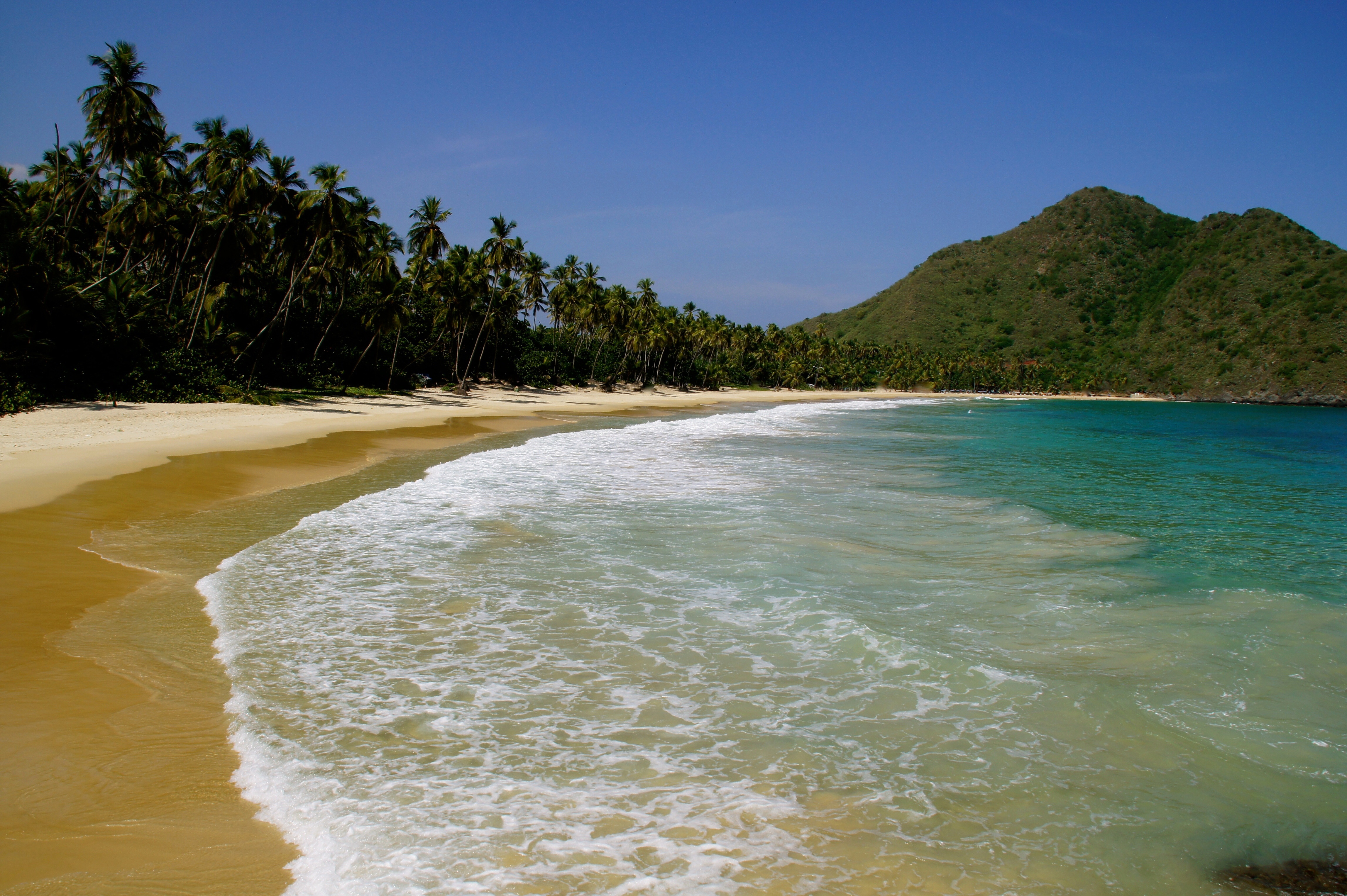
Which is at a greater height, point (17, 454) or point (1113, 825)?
point (17, 454)

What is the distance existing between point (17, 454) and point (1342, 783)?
20355 mm

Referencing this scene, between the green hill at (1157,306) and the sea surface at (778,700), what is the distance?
155m

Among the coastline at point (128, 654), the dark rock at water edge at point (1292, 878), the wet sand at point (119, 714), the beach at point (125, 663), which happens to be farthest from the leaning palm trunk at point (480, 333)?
the dark rock at water edge at point (1292, 878)

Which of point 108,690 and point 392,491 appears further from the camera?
point 392,491

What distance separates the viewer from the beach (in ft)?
11.4

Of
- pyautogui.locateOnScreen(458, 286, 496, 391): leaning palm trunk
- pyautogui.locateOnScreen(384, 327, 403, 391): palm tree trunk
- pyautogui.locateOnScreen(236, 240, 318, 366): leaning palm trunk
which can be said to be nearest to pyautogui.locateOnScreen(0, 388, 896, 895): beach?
pyautogui.locateOnScreen(236, 240, 318, 366): leaning palm trunk

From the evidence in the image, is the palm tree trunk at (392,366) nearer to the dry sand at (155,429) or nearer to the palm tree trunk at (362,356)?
the palm tree trunk at (362,356)

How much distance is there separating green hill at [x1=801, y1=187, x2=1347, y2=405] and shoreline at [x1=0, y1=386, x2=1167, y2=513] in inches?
5628

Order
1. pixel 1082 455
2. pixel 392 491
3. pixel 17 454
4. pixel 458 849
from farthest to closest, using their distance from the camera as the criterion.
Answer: pixel 1082 455
pixel 17 454
pixel 392 491
pixel 458 849

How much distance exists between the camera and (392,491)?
1372 cm

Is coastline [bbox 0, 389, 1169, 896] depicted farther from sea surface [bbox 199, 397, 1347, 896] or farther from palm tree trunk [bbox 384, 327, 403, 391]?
palm tree trunk [bbox 384, 327, 403, 391]

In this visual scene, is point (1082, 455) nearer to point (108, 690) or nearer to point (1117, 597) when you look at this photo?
point (1117, 597)

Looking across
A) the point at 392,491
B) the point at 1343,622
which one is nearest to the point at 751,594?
the point at 1343,622

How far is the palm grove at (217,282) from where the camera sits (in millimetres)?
24062
